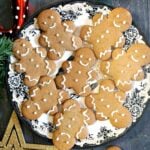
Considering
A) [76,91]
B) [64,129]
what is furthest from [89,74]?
[64,129]

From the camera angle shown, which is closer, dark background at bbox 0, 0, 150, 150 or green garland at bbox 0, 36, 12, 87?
green garland at bbox 0, 36, 12, 87

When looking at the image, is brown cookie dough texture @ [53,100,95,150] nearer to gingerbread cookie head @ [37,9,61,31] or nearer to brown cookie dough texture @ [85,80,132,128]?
brown cookie dough texture @ [85,80,132,128]

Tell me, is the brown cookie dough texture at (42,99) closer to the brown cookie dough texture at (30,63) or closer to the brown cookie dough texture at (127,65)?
the brown cookie dough texture at (30,63)

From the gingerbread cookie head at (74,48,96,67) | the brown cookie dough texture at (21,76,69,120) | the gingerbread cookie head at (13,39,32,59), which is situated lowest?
the brown cookie dough texture at (21,76,69,120)

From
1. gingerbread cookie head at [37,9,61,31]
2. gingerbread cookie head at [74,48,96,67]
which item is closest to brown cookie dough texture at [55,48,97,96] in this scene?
gingerbread cookie head at [74,48,96,67]

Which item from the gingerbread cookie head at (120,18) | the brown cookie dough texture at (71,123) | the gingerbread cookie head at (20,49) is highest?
the gingerbread cookie head at (120,18)

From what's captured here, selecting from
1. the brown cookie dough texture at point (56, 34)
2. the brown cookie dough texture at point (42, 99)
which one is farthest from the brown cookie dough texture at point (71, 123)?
the brown cookie dough texture at point (56, 34)
